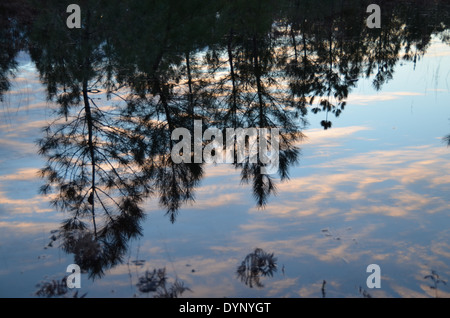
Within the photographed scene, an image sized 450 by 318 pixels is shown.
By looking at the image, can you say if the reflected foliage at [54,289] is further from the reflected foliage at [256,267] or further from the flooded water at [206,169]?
the reflected foliage at [256,267]

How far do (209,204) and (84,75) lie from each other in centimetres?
768

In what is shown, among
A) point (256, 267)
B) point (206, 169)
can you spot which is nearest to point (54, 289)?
point (256, 267)

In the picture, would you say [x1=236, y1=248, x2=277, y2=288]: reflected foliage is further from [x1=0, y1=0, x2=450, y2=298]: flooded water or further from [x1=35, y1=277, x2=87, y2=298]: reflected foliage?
[x1=35, y1=277, x2=87, y2=298]: reflected foliage

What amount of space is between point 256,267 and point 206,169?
9.70ft

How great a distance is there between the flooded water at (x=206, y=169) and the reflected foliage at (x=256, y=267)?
0.6 inches

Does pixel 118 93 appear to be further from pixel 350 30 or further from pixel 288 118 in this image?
pixel 350 30

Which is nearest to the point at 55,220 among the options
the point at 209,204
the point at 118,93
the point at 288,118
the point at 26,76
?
the point at 209,204

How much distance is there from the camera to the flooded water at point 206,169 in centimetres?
431

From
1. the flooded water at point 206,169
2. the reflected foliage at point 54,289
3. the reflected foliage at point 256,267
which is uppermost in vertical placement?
the flooded water at point 206,169

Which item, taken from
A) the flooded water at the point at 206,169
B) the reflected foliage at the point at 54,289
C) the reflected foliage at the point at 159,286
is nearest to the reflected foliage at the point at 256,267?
the flooded water at the point at 206,169

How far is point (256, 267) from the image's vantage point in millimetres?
4324

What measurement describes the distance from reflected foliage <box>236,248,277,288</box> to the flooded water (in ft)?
0.05

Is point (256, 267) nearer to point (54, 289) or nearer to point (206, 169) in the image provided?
point (54, 289)
